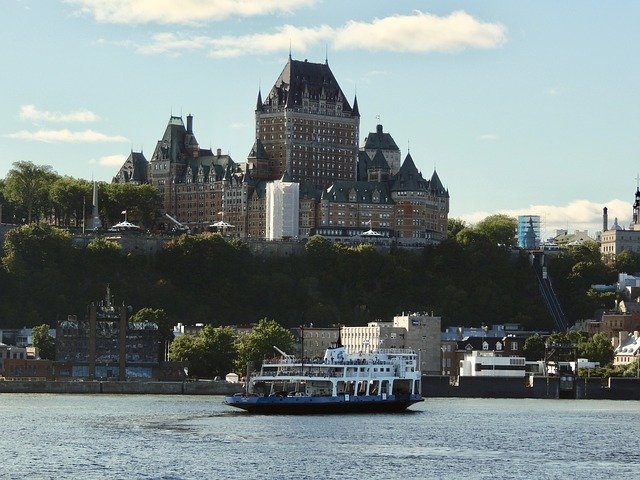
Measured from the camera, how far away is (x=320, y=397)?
5999 inches

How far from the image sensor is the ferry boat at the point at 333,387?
15088 cm

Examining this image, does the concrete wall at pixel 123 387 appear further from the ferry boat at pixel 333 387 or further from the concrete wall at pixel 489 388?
the ferry boat at pixel 333 387

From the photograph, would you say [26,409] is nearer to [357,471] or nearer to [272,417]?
[272,417]

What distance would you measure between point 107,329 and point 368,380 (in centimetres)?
4854

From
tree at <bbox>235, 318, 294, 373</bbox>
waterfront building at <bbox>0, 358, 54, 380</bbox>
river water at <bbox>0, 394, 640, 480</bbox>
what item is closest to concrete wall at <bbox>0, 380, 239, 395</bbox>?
waterfront building at <bbox>0, 358, 54, 380</bbox>

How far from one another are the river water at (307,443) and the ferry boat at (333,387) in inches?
84.5

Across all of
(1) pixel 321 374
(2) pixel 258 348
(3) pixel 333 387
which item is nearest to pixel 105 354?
(2) pixel 258 348

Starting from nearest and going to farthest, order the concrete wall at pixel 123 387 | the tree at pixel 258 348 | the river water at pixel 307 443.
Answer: the river water at pixel 307 443 < the concrete wall at pixel 123 387 < the tree at pixel 258 348

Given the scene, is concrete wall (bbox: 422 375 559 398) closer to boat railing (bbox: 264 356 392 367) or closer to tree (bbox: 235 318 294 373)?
tree (bbox: 235 318 294 373)

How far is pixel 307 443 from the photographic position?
123188 mm

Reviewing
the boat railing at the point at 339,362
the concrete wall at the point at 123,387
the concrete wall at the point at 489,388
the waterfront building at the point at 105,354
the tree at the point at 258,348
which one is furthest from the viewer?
the waterfront building at the point at 105,354

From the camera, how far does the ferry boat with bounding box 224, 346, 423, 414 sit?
15088 cm

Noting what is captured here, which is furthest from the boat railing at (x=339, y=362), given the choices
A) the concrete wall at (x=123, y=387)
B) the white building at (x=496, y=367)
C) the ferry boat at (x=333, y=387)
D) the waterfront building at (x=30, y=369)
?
the waterfront building at (x=30, y=369)

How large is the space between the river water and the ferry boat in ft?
7.04
